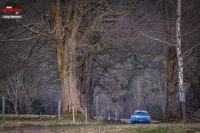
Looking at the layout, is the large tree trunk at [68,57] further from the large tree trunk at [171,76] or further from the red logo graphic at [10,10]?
the large tree trunk at [171,76]

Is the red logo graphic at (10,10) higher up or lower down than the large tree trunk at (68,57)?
higher up

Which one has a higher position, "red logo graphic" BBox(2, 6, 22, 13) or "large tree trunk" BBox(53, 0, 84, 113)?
"red logo graphic" BBox(2, 6, 22, 13)

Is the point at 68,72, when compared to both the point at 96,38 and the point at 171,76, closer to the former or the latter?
the point at 96,38

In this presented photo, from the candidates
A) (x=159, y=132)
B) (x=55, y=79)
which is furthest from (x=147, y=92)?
(x=159, y=132)

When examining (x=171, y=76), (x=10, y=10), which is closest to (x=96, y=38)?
(x=171, y=76)

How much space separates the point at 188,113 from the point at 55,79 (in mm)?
12537

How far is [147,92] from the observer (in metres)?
67.3

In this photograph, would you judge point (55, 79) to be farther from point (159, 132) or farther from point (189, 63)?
point (159, 132)

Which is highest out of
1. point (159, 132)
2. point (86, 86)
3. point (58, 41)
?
point (58, 41)

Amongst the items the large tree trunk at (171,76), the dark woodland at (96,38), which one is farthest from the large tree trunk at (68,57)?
the large tree trunk at (171,76)

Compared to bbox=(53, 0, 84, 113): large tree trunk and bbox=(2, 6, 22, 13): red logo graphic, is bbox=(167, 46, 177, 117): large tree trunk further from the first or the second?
bbox=(2, 6, 22, 13): red logo graphic

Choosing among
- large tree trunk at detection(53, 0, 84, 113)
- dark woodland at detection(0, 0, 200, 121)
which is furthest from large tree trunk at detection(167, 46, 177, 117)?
large tree trunk at detection(53, 0, 84, 113)

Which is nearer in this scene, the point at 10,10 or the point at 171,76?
the point at 10,10

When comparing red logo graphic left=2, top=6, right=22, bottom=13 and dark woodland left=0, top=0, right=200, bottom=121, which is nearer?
red logo graphic left=2, top=6, right=22, bottom=13
